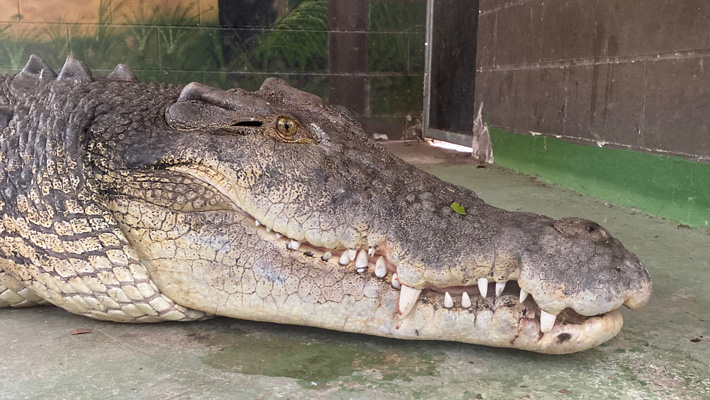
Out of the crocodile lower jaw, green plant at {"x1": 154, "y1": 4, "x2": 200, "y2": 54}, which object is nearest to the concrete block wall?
the crocodile lower jaw

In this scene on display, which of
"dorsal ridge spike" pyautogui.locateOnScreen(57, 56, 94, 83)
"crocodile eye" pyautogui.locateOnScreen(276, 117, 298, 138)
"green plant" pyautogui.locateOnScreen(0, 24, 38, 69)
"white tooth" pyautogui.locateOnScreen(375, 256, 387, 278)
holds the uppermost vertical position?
"green plant" pyautogui.locateOnScreen(0, 24, 38, 69)

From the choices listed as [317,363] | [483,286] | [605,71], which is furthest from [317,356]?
[605,71]

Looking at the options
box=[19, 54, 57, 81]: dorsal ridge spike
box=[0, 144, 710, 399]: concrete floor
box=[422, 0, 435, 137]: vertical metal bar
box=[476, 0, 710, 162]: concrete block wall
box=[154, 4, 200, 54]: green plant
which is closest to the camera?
box=[0, 144, 710, 399]: concrete floor

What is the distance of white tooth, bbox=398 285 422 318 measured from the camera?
183 cm

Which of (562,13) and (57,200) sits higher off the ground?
(562,13)

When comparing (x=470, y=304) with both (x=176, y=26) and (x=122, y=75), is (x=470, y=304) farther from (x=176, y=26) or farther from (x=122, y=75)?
(x=176, y=26)

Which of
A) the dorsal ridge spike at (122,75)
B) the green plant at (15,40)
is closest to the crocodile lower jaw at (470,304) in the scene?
the dorsal ridge spike at (122,75)

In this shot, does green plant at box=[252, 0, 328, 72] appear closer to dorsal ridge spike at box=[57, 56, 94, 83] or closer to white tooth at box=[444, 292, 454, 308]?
dorsal ridge spike at box=[57, 56, 94, 83]

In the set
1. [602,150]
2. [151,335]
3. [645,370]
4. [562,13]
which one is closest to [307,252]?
[151,335]

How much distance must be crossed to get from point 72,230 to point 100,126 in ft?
1.32

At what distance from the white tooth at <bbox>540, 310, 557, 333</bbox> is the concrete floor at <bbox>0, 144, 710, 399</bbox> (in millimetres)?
174

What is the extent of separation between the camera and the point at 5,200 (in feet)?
7.14

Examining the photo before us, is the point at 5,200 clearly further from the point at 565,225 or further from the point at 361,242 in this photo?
the point at 565,225

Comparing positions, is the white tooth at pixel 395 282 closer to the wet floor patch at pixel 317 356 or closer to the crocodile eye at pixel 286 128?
the wet floor patch at pixel 317 356
